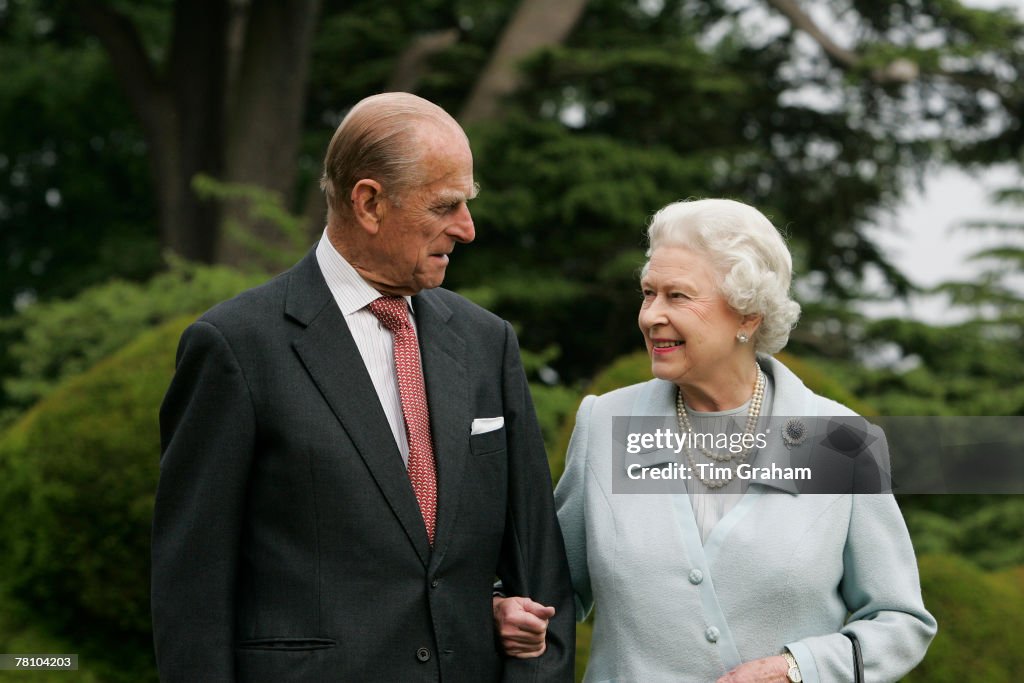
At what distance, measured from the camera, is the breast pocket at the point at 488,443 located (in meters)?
2.90

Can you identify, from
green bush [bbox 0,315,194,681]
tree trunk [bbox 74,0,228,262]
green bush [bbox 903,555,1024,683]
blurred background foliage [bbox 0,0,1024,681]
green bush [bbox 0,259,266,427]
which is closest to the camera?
green bush [bbox 903,555,1024,683]

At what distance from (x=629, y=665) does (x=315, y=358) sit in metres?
1.01

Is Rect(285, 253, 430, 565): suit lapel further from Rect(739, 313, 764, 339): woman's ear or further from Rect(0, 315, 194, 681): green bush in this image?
Rect(0, 315, 194, 681): green bush

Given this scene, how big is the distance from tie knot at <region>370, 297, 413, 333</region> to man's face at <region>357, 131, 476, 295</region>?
0.04 m

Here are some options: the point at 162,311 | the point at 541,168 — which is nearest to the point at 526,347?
the point at 541,168

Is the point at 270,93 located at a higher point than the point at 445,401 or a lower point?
higher

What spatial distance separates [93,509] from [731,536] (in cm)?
376

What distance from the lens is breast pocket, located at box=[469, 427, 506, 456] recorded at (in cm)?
290

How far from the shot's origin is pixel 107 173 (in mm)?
14766

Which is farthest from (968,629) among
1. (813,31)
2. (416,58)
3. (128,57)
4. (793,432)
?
(128,57)

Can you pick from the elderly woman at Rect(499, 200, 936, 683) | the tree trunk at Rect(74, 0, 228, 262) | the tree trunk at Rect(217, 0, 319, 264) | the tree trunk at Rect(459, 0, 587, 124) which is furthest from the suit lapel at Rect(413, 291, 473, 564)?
the tree trunk at Rect(74, 0, 228, 262)

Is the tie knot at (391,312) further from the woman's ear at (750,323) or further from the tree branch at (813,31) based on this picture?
the tree branch at (813,31)

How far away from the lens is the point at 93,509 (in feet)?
19.1

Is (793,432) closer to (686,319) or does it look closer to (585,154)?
(686,319)
